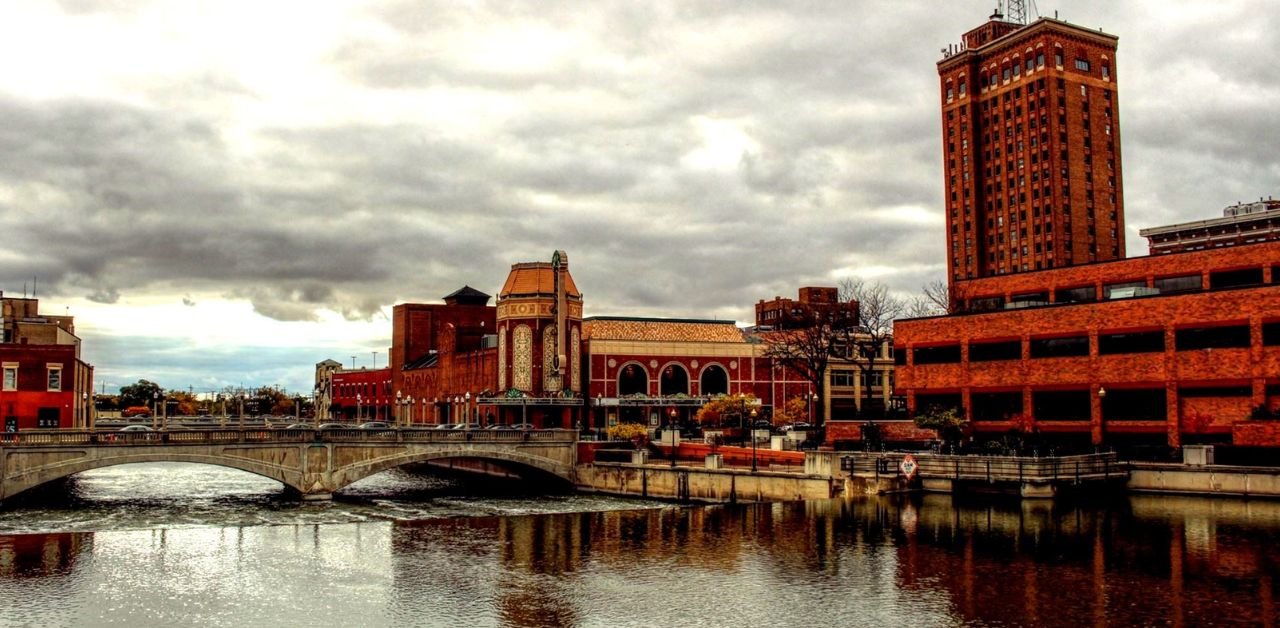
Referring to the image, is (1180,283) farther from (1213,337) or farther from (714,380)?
(714,380)

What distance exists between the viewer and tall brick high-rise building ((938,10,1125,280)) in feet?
444

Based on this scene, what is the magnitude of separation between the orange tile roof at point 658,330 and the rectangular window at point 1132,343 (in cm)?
5359

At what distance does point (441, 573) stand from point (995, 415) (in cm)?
4895

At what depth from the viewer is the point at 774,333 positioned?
124812mm

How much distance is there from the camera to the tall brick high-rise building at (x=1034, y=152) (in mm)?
135375

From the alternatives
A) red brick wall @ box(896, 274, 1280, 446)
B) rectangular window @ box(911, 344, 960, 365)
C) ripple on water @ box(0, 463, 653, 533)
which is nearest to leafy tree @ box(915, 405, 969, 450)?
red brick wall @ box(896, 274, 1280, 446)

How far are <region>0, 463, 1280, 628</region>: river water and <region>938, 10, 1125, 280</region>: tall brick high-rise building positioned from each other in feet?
283

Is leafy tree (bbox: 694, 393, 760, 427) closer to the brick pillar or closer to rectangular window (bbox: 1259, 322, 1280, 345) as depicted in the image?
the brick pillar

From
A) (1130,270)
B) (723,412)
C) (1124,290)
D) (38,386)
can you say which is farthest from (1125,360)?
(38,386)

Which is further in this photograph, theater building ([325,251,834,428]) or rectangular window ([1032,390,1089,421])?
theater building ([325,251,834,428])

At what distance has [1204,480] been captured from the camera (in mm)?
57438

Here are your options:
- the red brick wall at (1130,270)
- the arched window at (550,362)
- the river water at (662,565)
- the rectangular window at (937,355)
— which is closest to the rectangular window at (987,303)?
the red brick wall at (1130,270)

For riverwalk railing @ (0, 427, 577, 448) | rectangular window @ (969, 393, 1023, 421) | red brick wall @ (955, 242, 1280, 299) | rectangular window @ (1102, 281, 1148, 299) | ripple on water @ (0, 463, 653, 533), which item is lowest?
ripple on water @ (0, 463, 653, 533)

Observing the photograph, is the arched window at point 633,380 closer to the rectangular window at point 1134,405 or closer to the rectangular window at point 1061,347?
the rectangular window at point 1061,347
